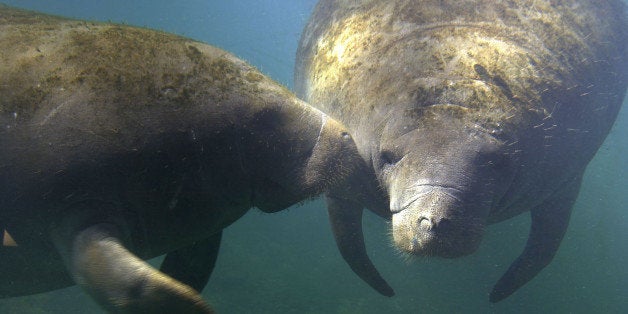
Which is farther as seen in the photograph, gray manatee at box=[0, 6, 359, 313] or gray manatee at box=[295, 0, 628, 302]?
gray manatee at box=[295, 0, 628, 302]

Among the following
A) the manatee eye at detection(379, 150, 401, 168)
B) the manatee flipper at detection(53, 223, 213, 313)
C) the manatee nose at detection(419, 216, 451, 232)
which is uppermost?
the manatee eye at detection(379, 150, 401, 168)

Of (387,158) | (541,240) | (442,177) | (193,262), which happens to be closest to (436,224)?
(442,177)

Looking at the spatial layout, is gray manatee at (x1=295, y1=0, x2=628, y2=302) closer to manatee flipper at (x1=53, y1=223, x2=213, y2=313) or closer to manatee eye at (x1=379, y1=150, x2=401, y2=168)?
manatee eye at (x1=379, y1=150, x2=401, y2=168)

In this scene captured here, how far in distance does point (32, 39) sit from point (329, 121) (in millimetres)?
2283

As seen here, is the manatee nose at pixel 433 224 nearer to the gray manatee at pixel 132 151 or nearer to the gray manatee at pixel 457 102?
the gray manatee at pixel 457 102

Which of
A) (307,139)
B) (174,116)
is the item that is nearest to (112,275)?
(174,116)

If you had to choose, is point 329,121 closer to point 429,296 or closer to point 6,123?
point 6,123

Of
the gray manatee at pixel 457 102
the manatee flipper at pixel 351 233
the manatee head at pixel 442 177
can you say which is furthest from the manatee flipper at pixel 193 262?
the manatee flipper at pixel 351 233

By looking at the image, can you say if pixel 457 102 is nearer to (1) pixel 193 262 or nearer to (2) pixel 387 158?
(2) pixel 387 158

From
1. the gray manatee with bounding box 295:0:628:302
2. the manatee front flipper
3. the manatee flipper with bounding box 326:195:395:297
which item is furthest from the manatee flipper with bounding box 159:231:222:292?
the manatee front flipper

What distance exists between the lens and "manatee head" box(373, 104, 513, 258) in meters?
3.54

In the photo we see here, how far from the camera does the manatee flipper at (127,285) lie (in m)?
2.24

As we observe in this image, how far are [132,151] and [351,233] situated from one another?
3.79 m

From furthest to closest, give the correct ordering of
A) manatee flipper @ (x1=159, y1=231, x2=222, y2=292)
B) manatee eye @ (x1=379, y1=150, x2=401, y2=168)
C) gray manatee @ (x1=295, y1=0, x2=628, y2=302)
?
manatee flipper @ (x1=159, y1=231, x2=222, y2=292), manatee eye @ (x1=379, y1=150, x2=401, y2=168), gray manatee @ (x1=295, y1=0, x2=628, y2=302)
